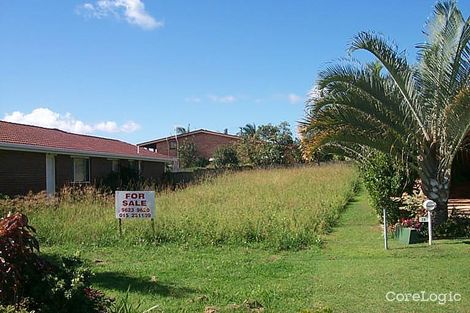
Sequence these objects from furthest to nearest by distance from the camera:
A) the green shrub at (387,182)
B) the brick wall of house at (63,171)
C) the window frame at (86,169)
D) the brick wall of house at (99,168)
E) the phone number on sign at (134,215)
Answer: the brick wall of house at (99,168), the window frame at (86,169), the brick wall of house at (63,171), the green shrub at (387,182), the phone number on sign at (134,215)

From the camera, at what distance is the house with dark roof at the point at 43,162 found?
1866 centimetres

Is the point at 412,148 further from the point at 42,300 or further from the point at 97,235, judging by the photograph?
the point at 42,300

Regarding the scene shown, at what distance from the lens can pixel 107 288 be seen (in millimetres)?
7445

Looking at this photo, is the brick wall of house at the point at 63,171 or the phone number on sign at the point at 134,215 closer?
the phone number on sign at the point at 134,215

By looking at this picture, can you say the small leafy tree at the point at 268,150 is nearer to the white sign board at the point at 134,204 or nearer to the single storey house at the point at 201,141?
the single storey house at the point at 201,141

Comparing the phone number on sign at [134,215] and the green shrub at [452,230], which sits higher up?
the phone number on sign at [134,215]

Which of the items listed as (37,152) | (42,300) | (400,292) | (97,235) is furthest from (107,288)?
(37,152)

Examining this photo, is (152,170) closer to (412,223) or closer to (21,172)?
(21,172)

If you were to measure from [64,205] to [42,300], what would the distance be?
10942 mm

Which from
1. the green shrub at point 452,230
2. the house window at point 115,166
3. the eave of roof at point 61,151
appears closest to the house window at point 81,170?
the eave of roof at point 61,151

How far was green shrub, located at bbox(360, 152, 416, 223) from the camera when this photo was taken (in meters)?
12.8

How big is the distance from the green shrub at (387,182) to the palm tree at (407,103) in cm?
163

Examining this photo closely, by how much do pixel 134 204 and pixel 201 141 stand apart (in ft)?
141

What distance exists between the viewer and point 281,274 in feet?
26.6
